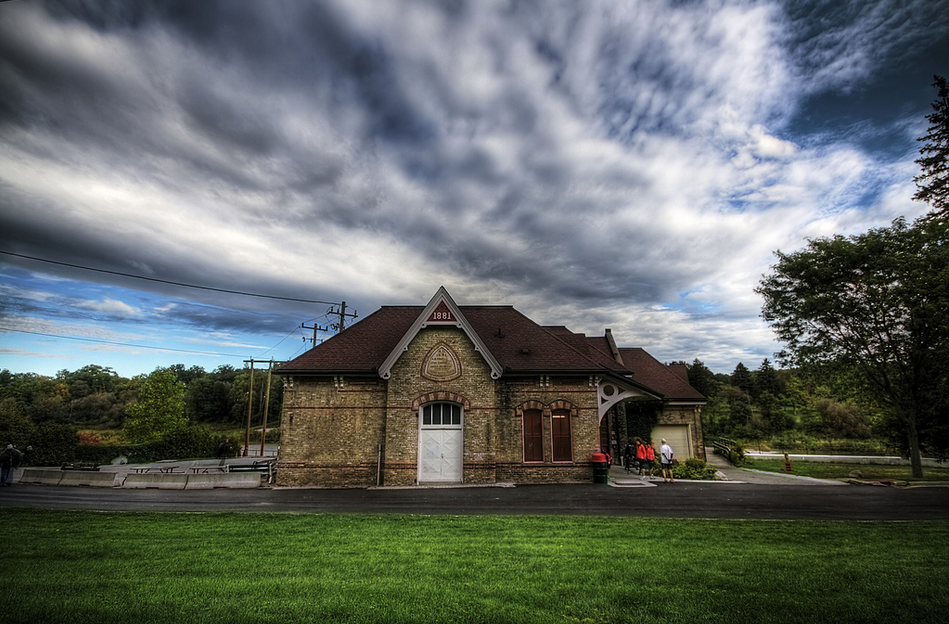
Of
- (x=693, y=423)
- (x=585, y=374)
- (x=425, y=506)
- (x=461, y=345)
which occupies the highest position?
(x=461, y=345)

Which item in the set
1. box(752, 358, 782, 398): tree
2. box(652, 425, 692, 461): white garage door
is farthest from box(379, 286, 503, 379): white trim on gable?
box(752, 358, 782, 398): tree

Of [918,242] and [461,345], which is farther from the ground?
[918,242]

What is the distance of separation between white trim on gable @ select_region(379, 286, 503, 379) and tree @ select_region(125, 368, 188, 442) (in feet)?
145

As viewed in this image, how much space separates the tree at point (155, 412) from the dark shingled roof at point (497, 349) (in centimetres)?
4077

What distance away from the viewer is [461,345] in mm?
18391

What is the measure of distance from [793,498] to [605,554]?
10.3 metres

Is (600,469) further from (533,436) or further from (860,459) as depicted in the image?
(860,459)

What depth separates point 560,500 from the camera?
13727 millimetres

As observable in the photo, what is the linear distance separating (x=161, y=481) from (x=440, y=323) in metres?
13.1

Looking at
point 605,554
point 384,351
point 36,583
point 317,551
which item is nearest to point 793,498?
point 605,554

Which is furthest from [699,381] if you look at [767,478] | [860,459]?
[767,478]

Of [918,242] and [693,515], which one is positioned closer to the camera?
[693,515]

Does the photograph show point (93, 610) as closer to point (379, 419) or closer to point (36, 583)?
point (36, 583)

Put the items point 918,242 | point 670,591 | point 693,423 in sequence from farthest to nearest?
1. point 693,423
2. point 918,242
3. point 670,591
